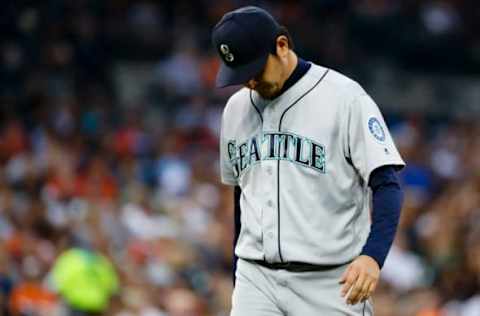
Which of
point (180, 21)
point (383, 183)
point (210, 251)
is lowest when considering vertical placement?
point (210, 251)

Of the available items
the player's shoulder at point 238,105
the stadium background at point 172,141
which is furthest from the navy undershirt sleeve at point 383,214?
the stadium background at point 172,141

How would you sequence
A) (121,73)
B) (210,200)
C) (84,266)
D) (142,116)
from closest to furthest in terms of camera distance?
1. (84,266)
2. (210,200)
3. (142,116)
4. (121,73)

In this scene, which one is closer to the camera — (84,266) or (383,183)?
(383,183)

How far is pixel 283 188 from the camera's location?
14.3ft

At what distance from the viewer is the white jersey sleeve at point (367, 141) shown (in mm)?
4215

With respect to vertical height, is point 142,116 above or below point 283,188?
below

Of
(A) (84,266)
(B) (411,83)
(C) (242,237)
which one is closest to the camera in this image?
(C) (242,237)

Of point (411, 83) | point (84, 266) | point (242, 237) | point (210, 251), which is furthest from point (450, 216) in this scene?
point (242, 237)

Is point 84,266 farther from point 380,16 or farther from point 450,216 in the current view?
point 380,16

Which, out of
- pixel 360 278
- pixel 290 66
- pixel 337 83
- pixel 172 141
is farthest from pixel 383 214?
pixel 172 141

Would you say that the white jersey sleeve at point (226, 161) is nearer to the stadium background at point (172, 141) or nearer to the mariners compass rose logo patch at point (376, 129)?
the mariners compass rose logo patch at point (376, 129)

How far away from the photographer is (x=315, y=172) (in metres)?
4.34

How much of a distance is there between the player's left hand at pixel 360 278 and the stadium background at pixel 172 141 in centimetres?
368

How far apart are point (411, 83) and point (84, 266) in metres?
6.06
